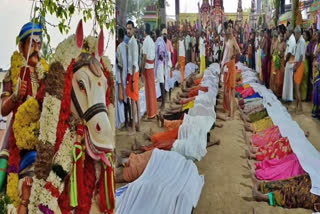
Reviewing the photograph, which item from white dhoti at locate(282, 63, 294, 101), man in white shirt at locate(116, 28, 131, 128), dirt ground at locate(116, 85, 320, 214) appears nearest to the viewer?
man in white shirt at locate(116, 28, 131, 128)

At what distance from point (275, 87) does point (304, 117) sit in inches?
12.5

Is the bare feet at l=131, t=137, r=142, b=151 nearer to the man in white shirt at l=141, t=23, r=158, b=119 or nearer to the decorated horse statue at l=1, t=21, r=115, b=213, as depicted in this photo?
the man in white shirt at l=141, t=23, r=158, b=119

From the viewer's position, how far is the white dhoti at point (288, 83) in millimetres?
2482

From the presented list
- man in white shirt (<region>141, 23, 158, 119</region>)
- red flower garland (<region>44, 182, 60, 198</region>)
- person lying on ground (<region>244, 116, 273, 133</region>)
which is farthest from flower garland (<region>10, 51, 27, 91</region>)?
Answer: person lying on ground (<region>244, 116, 273, 133</region>)

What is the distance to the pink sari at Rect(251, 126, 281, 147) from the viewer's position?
8.29 feet

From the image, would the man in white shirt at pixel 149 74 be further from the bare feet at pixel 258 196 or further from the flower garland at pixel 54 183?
the flower garland at pixel 54 183

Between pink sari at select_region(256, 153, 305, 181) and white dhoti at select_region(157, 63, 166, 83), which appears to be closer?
pink sari at select_region(256, 153, 305, 181)

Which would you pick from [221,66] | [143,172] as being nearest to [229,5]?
[221,66]

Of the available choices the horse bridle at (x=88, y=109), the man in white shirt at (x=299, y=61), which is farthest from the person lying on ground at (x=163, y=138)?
the horse bridle at (x=88, y=109)

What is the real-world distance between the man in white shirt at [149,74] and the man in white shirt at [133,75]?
0.14 meters

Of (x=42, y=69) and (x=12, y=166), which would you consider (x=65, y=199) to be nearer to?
(x=12, y=166)

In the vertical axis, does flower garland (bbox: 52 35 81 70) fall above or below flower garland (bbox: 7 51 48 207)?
above

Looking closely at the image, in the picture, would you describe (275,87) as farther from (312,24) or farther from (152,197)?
(152,197)

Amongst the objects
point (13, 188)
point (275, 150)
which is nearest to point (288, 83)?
point (275, 150)
